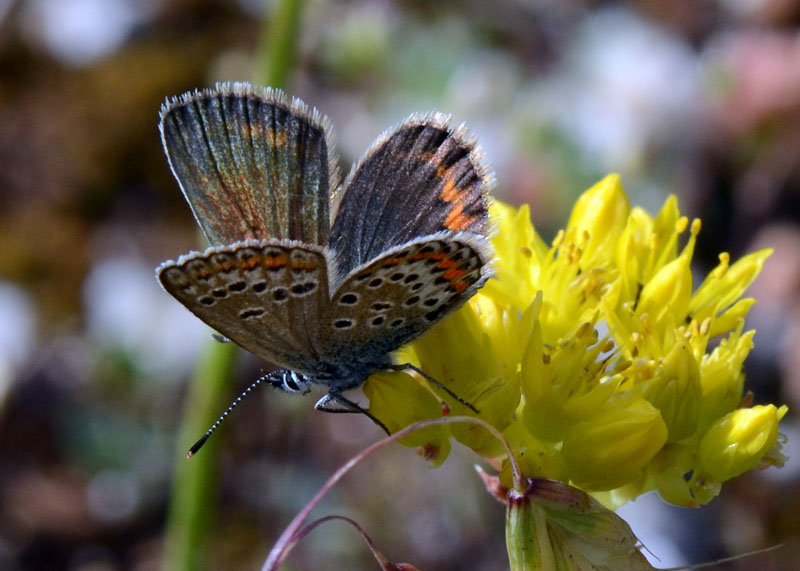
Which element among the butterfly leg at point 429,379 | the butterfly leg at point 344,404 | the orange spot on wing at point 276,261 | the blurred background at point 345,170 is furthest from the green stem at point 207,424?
the orange spot on wing at point 276,261

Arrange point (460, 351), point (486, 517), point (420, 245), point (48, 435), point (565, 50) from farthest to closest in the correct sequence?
point (565, 50)
point (48, 435)
point (486, 517)
point (460, 351)
point (420, 245)

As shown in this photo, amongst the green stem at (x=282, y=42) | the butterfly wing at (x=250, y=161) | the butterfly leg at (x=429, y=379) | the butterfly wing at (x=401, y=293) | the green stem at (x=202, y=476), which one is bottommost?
the green stem at (x=202, y=476)

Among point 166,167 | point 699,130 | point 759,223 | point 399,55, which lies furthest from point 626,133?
point 166,167

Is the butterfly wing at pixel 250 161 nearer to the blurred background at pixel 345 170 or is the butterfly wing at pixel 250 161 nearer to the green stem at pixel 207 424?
the green stem at pixel 207 424

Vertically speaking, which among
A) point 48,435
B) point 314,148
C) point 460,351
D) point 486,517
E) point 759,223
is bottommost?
point 486,517

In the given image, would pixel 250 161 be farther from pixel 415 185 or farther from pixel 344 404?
pixel 344 404

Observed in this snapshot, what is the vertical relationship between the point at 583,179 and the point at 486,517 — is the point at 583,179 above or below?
above

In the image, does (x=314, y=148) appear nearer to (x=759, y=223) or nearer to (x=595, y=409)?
(x=595, y=409)

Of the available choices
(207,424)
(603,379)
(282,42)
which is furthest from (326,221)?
(207,424)

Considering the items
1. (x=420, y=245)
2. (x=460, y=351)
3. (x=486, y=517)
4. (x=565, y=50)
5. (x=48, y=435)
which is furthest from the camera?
(x=565, y=50)
